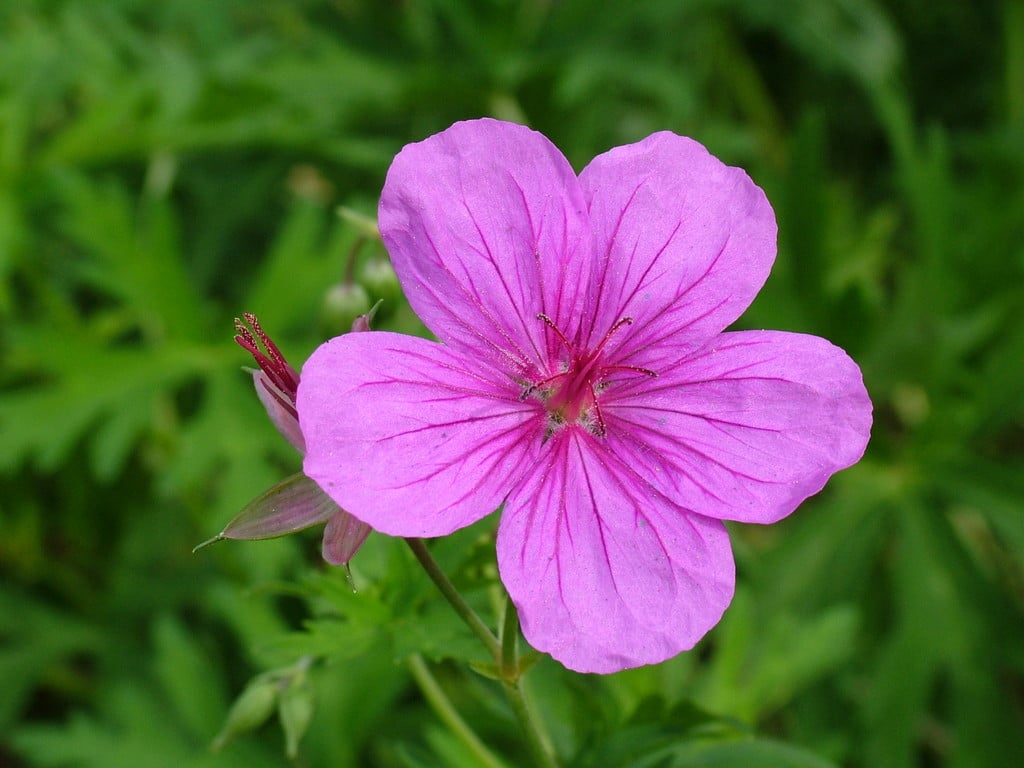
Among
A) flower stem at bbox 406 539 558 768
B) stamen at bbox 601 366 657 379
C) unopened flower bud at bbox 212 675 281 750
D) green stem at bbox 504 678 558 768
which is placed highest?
stamen at bbox 601 366 657 379

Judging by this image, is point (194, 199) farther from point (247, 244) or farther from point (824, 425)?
point (824, 425)

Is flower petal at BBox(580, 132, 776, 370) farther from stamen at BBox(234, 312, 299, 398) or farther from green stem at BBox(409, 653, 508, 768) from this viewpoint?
green stem at BBox(409, 653, 508, 768)

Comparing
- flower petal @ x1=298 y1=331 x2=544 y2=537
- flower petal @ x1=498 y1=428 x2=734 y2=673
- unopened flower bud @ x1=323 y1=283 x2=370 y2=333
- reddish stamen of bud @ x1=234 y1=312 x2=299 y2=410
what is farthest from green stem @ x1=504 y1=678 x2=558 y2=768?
unopened flower bud @ x1=323 y1=283 x2=370 y2=333

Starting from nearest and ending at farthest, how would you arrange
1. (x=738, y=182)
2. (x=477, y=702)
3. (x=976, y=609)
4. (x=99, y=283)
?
(x=738, y=182) < (x=477, y=702) < (x=976, y=609) < (x=99, y=283)

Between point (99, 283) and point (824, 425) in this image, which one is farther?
point (99, 283)

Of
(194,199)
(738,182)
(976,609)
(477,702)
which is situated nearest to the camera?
(738,182)

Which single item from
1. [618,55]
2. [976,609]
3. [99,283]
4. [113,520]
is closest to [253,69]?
[99,283]

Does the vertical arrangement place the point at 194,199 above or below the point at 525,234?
below
